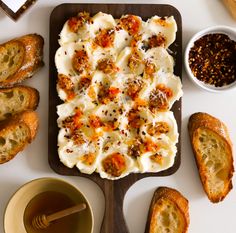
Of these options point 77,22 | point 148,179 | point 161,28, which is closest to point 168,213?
point 148,179

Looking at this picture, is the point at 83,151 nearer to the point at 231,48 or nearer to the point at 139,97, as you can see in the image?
the point at 139,97

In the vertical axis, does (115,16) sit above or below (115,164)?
above

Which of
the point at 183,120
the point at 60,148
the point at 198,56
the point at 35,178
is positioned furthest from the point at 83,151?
the point at 198,56

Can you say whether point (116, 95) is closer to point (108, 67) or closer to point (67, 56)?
Result: point (108, 67)

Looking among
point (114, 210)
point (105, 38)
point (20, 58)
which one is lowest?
point (114, 210)

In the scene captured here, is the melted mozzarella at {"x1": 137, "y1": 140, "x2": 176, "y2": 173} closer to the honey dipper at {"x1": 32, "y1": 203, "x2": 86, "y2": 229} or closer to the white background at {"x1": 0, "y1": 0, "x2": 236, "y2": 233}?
the white background at {"x1": 0, "y1": 0, "x2": 236, "y2": 233}

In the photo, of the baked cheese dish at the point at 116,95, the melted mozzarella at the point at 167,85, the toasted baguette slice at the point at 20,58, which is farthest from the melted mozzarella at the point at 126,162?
the toasted baguette slice at the point at 20,58

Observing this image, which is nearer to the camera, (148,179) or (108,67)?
(108,67)

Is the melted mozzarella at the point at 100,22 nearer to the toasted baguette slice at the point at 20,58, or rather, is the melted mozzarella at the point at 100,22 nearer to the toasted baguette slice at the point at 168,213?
the toasted baguette slice at the point at 20,58
